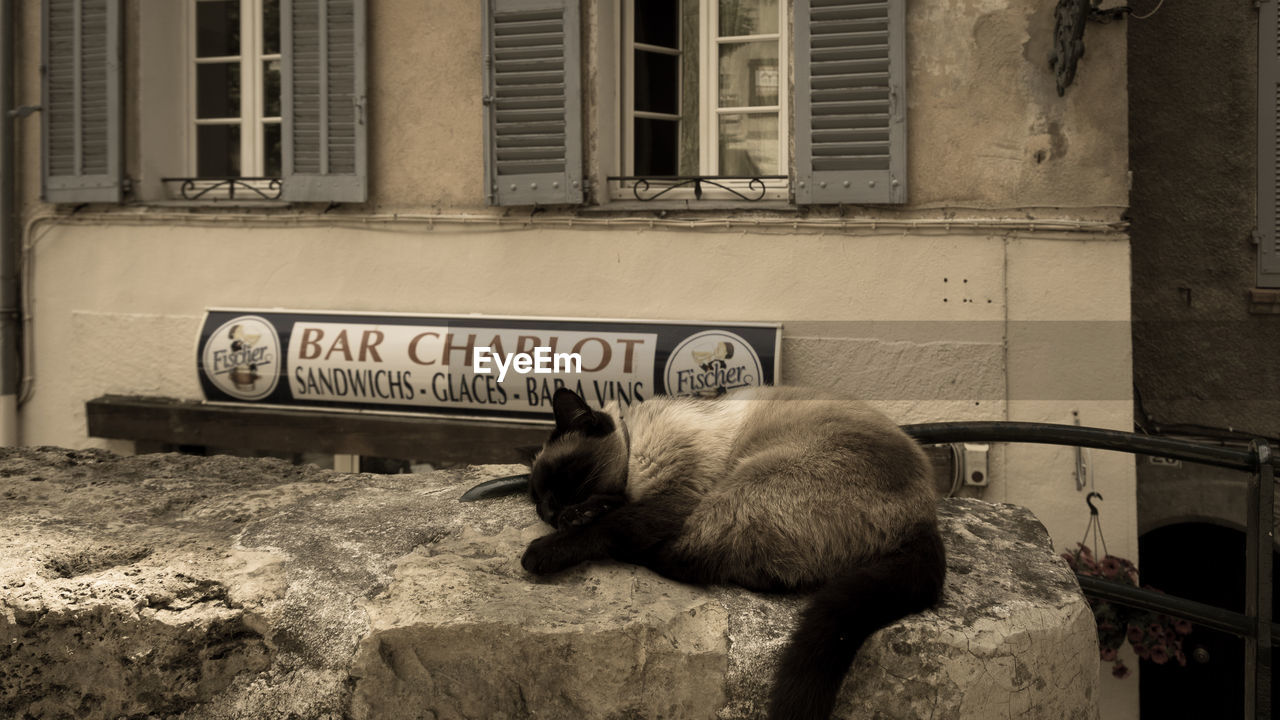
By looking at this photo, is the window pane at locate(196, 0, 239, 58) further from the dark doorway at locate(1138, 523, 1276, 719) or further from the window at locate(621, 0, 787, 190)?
the dark doorway at locate(1138, 523, 1276, 719)

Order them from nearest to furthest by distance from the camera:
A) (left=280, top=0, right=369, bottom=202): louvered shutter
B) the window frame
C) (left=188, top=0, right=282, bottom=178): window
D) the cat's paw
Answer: the cat's paw, the window frame, (left=280, top=0, right=369, bottom=202): louvered shutter, (left=188, top=0, right=282, bottom=178): window

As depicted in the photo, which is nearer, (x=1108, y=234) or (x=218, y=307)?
(x=1108, y=234)

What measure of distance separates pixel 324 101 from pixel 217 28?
4.20ft

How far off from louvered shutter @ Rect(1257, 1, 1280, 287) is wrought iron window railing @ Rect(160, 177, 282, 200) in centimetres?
537

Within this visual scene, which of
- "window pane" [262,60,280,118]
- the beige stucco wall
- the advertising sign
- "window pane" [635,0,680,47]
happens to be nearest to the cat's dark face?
the advertising sign

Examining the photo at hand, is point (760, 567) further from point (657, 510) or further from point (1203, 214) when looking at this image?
point (1203, 214)

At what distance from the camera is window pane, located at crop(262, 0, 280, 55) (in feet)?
20.2

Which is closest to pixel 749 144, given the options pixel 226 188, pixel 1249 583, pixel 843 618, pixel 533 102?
pixel 533 102

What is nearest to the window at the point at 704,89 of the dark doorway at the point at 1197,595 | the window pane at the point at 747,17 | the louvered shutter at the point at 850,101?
the window pane at the point at 747,17

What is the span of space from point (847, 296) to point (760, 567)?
352cm

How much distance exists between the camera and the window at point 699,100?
494 cm

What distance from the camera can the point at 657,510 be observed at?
5.89 ft

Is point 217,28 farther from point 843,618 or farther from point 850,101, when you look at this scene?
point 843,618

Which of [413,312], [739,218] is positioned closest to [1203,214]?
[739,218]
